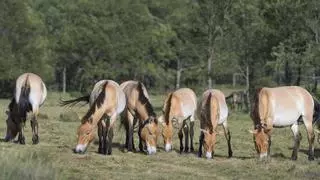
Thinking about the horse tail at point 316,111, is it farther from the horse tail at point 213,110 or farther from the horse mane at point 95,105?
the horse mane at point 95,105

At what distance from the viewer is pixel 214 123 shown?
16438 millimetres

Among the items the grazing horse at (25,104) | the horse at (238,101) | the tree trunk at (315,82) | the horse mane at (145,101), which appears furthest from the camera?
the horse at (238,101)

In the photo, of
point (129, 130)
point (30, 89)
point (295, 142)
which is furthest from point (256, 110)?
point (30, 89)

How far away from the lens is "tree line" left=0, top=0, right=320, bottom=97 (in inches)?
1496

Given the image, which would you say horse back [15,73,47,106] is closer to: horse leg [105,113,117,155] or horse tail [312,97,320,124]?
horse leg [105,113,117,155]

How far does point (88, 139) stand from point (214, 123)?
353 centimetres

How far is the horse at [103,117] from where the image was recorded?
51.2 ft

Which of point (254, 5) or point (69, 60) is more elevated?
point (254, 5)

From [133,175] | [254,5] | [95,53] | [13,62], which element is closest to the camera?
[133,175]

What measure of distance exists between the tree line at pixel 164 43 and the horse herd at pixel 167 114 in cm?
1779

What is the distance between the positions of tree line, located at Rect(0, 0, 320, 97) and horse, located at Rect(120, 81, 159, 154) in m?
18.9

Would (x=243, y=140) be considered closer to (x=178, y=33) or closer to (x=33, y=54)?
(x=33, y=54)

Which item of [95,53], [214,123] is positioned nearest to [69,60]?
[95,53]

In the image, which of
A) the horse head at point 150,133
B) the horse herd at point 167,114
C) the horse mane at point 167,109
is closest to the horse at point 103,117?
the horse herd at point 167,114
